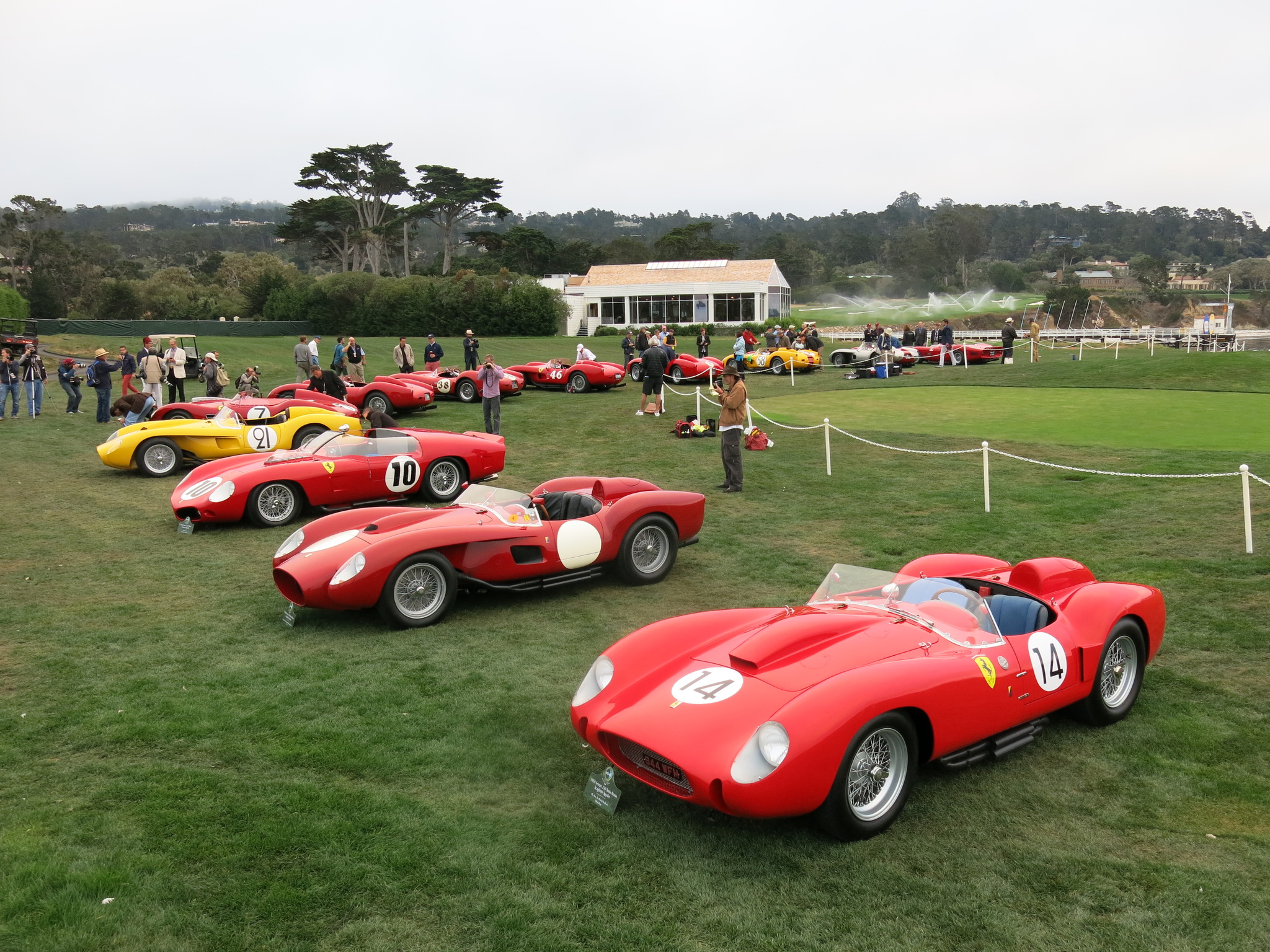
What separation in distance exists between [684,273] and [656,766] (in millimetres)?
61026

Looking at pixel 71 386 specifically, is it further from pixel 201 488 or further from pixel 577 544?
pixel 577 544

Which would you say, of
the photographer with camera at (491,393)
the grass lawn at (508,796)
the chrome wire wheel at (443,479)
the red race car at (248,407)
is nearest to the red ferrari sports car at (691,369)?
the photographer with camera at (491,393)

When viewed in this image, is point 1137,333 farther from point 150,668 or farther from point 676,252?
point 150,668

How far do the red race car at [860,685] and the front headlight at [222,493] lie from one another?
748cm

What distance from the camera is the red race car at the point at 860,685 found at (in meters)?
4.44

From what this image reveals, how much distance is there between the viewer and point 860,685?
15.3 ft

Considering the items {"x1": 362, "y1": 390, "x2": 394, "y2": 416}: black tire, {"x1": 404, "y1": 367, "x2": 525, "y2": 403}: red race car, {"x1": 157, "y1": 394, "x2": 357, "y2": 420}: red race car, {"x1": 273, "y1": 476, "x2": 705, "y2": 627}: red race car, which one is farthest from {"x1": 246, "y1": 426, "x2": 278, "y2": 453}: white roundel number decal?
{"x1": 404, "y1": 367, "x2": 525, "y2": 403}: red race car

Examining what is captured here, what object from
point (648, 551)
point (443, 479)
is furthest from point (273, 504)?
point (648, 551)

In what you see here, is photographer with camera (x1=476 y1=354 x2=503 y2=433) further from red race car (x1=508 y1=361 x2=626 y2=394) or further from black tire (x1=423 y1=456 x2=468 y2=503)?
red race car (x1=508 y1=361 x2=626 y2=394)

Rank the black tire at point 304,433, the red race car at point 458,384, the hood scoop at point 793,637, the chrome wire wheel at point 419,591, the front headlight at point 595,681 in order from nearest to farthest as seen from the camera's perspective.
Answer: the hood scoop at point 793,637
the front headlight at point 595,681
the chrome wire wheel at point 419,591
the black tire at point 304,433
the red race car at point 458,384

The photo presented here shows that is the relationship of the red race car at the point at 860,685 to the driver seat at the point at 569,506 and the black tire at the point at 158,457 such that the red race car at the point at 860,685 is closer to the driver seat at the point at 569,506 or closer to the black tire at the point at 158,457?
the driver seat at the point at 569,506

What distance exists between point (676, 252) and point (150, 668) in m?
88.1

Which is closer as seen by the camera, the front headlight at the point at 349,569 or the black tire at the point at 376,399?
the front headlight at the point at 349,569

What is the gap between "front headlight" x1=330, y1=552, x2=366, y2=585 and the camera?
7637mm
